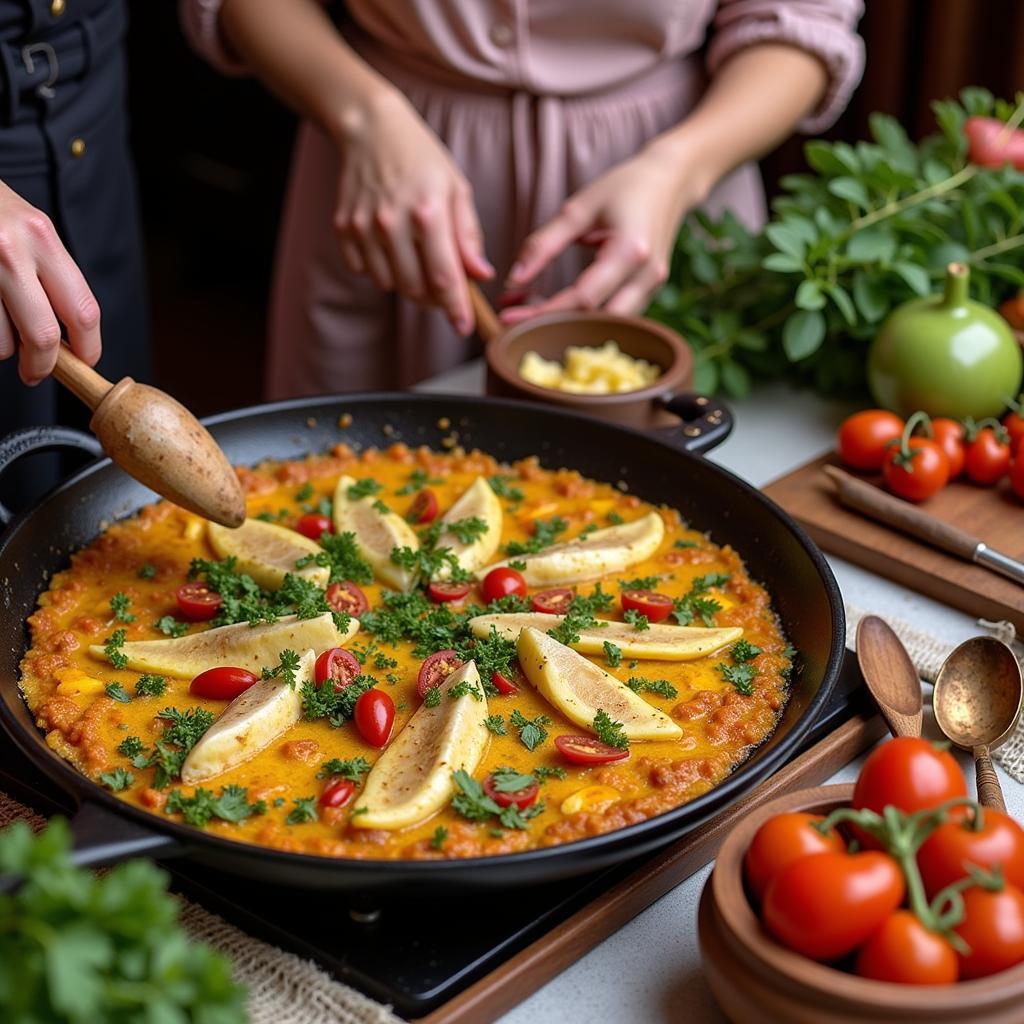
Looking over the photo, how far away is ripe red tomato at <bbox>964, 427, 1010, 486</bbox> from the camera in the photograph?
2688 millimetres

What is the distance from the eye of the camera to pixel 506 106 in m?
3.38

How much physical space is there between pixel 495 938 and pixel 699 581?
865 millimetres

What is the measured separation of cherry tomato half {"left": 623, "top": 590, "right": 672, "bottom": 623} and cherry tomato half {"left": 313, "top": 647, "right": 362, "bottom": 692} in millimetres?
476

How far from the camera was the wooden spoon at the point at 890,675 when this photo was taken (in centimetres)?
201

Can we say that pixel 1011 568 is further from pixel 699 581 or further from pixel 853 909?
pixel 853 909

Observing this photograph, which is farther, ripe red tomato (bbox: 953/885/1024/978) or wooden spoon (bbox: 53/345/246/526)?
wooden spoon (bbox: 53/345/246/526)

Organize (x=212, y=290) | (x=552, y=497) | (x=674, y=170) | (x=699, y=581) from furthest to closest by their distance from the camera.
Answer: (x=212, y=290) < (x=674, y=170) < (x=552, y=497) < (x=699, y=581)

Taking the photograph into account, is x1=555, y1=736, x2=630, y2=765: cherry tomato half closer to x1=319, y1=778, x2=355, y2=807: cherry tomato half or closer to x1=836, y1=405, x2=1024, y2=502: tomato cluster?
x1=319, y1=778, x2=355, y2=807: cherry tomato half

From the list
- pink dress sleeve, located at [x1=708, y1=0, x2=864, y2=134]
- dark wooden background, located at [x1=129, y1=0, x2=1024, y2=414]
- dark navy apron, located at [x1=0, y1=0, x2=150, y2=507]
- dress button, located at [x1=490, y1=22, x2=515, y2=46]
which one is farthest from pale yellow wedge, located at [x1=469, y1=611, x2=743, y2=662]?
dark wooden background, located at [x1=129, y1=0, x2=1024, y2=414]

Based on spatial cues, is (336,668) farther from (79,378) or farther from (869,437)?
(869,437)

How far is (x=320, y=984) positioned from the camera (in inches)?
62.1

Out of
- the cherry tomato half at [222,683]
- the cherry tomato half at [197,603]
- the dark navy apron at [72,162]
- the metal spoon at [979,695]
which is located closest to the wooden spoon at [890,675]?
the metal spoon at [979,695]

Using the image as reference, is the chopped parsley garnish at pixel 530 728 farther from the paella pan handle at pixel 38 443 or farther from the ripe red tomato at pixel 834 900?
the paella pan handle at pixel 38 443

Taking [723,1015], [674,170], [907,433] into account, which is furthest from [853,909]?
[674,170]
